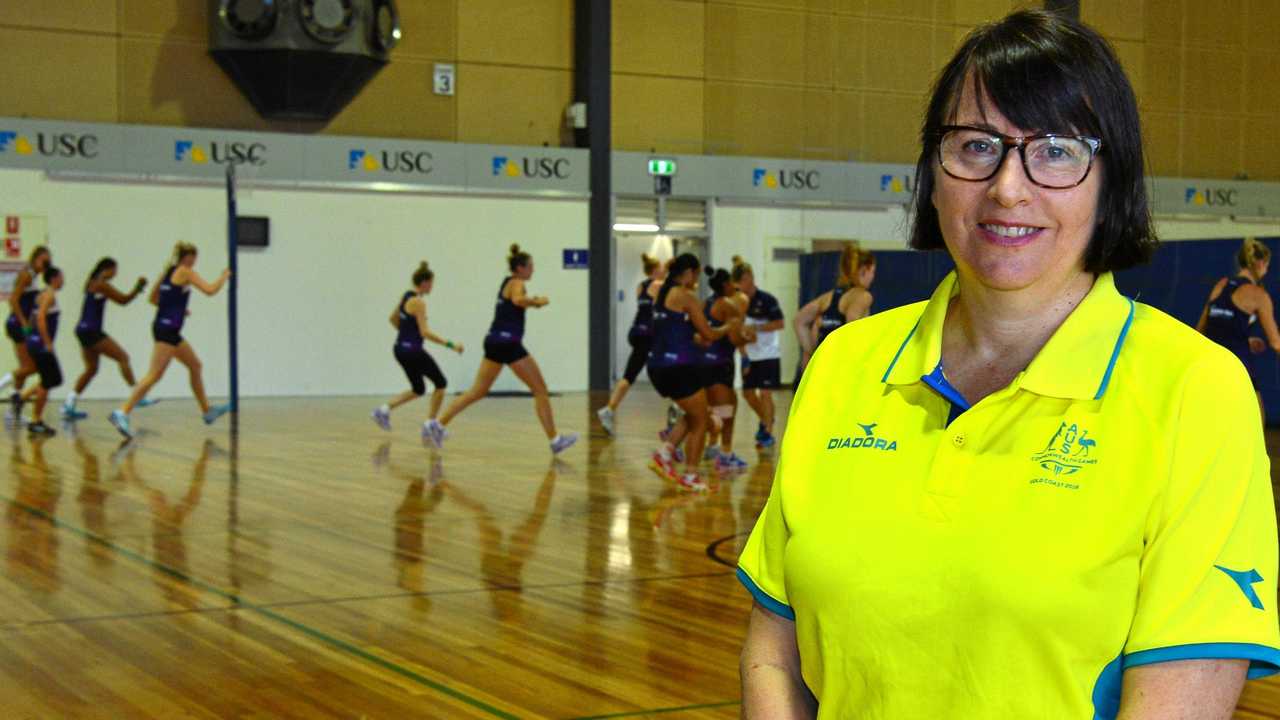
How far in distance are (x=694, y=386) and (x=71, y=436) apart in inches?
255

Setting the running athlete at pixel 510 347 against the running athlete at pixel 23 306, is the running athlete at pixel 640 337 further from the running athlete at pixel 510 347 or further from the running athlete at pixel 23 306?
the running athlete at pixel 23 306

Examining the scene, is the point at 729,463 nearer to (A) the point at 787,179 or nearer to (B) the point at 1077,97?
(B) the point at 1077,97

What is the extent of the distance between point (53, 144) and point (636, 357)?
778cm

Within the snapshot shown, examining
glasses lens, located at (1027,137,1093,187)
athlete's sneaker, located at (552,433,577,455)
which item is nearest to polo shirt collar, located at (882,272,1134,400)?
glasses lens, located at (1027,137,1093,187)

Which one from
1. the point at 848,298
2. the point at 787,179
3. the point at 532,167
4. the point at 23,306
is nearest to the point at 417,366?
the point at 23,306

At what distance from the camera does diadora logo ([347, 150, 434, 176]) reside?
21000 mm

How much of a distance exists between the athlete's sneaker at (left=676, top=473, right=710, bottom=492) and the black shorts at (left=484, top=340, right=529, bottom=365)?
119 inches

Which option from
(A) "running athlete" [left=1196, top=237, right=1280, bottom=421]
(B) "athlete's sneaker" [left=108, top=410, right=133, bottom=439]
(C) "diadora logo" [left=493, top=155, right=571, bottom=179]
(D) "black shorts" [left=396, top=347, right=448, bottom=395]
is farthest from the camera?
(C) "diadora logo" [left=493, top=155, right=571, bottom=179]

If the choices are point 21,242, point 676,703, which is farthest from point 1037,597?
point 21,242

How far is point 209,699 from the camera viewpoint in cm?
489

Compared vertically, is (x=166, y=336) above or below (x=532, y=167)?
below

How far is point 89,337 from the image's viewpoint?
16234 millimetres

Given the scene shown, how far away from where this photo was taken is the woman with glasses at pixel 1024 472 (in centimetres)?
138

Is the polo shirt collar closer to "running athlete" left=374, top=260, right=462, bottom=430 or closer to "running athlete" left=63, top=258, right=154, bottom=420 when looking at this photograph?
"running athlete" left=374, top=260, right=462, bottom=430
